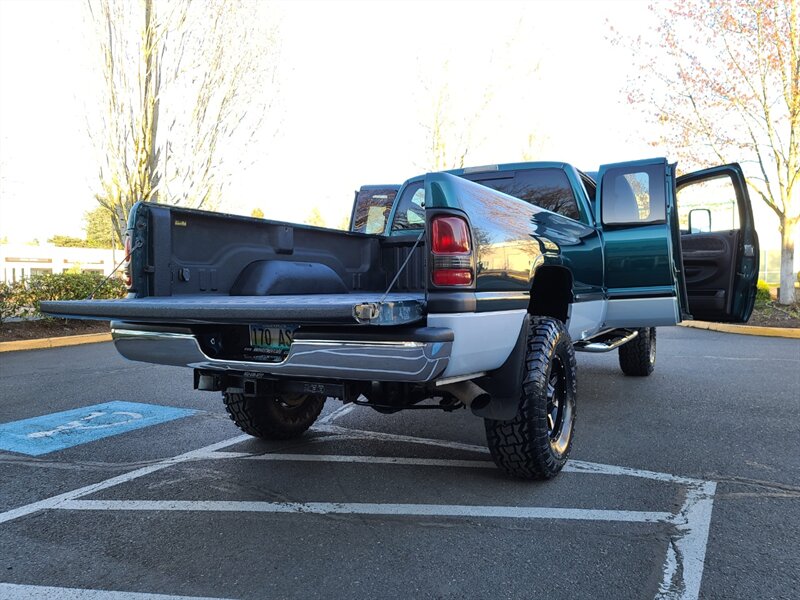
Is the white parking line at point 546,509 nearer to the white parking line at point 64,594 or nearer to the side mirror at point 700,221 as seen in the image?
the white parking line at point 64,594

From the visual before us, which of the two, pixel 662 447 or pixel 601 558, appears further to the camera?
pixel 662 447

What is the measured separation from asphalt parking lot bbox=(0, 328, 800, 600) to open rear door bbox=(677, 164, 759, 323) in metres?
1.22

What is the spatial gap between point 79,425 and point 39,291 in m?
8.60

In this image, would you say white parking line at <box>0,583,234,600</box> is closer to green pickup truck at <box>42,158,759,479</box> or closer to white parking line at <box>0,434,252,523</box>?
white parking line at <box>0,434,252,523</box>

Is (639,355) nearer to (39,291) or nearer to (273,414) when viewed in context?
(273,414)

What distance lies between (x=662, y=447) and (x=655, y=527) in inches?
59.9

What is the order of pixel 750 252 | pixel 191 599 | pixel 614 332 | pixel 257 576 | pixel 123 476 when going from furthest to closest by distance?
pixel 614 332, pixel 750 252, pixel 123 476, pixel 257 576, pixel 191 599

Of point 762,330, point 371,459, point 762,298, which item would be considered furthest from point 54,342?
point 762,298

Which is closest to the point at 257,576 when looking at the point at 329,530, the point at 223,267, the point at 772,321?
the point at 329,530

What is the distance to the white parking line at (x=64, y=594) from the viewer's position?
7.64 feet

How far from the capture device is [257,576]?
2.50 meters

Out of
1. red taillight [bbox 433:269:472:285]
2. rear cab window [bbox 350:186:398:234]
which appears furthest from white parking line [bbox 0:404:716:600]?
rear cab window [bbox 350:186:398:234]

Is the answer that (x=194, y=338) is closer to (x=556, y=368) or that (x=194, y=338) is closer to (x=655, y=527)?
(x=556, y=368)

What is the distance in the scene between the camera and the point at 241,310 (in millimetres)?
2850
